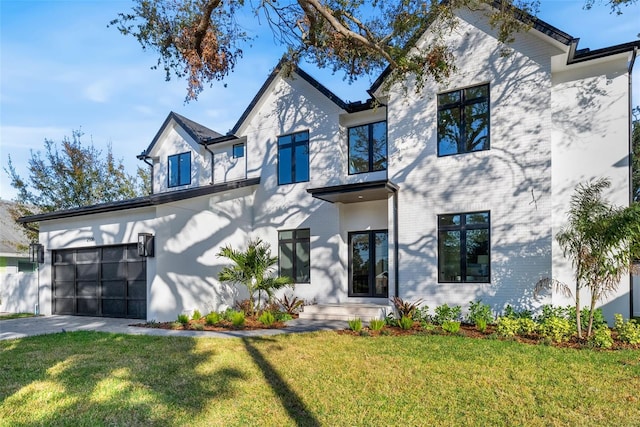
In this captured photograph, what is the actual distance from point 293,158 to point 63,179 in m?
16.2

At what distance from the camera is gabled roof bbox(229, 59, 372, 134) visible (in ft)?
42.4

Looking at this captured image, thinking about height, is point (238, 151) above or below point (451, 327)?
above

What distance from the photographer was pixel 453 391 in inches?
206

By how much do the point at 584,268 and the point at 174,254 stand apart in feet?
33.9

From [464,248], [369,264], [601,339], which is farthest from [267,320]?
[601,339]

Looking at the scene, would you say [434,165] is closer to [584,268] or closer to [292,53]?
[584,268]

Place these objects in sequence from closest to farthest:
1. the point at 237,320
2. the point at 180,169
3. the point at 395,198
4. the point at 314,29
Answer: the point at 314,29 → the point at 237,320 → the point at 395,198 → the point at 180,169

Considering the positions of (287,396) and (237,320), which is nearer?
(287,396)

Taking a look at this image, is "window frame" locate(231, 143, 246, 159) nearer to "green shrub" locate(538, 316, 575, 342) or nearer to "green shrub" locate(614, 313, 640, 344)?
"green shrub" locate(538, 316, 575, 342)

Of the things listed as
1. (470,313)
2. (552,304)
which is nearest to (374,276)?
(470,313)

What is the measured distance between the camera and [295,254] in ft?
45.0

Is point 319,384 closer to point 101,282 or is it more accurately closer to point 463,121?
point 463,121

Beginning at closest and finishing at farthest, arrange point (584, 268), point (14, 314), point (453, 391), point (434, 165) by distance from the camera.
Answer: point (453, 391) < point (584, 268) < point (434, 165) < point (14, 314)

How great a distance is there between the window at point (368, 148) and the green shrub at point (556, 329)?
246 inches
